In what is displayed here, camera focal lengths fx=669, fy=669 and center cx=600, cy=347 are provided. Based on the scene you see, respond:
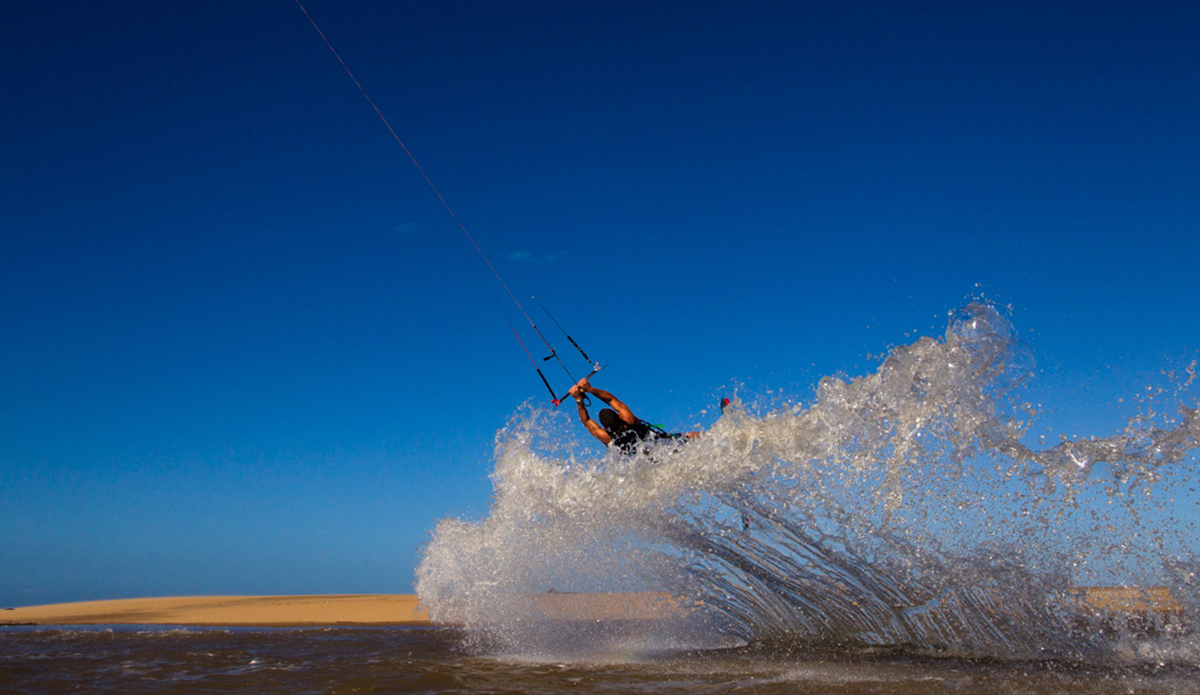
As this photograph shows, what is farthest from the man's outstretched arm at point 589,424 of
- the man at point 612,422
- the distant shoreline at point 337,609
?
the distant shoreline at point 337,609

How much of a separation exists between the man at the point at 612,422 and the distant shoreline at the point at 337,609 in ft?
7.04

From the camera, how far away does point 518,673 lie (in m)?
→ 7.25

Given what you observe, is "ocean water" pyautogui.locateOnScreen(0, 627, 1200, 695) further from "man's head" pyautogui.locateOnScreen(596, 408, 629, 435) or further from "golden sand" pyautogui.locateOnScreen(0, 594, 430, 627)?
"golden sand" pyautogui.locateOnScreen(0, 594, 430, 627)

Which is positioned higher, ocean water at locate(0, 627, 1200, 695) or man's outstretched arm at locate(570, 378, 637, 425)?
man's outstretched arm at locate(570, 378, 637, 425)

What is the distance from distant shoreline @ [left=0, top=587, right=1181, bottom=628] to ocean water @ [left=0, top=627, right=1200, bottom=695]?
1.01 m

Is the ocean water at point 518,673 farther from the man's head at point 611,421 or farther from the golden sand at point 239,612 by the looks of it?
the golden sand at point 239,612

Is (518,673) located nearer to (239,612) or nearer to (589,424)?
(589,424)

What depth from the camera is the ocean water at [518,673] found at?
240 inches

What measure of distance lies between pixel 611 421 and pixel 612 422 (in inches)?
1.0

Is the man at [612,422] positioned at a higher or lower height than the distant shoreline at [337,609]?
higher

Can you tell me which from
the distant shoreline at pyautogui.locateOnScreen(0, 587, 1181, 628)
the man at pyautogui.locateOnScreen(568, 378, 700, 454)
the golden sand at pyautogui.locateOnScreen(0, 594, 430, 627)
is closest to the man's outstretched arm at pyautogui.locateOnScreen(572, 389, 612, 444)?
the man at pyautogui.locateOnScreen(568, 378, 700, 454)

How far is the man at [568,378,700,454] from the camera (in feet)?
31.8

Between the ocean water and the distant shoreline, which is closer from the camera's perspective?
the ocean water

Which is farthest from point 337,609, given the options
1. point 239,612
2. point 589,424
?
point 589,424
